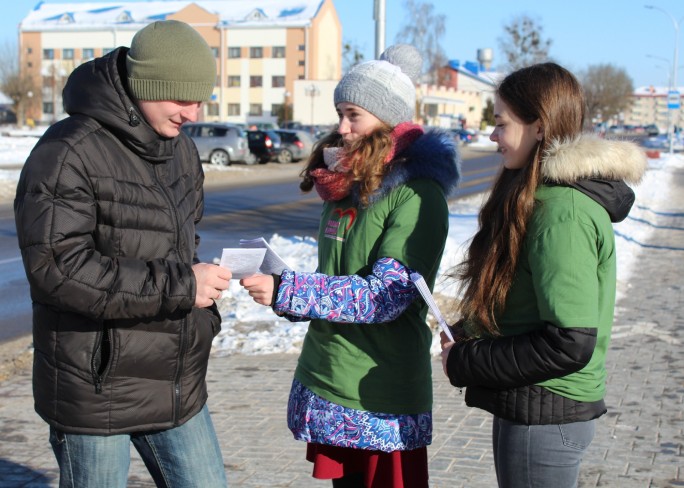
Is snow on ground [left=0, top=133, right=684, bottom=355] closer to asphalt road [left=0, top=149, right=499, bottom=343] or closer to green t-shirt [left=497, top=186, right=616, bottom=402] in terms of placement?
green t-shirt [left=497, top=186, right=616, bottom=402]

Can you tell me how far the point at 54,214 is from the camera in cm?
223

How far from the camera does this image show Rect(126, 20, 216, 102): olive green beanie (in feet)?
7.91

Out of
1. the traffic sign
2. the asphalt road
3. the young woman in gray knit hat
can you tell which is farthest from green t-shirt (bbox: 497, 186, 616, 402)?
the traffic sign

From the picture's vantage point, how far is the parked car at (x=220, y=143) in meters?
32.4

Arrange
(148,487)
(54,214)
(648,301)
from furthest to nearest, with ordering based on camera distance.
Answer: (648,301), (148,487), (54,214)

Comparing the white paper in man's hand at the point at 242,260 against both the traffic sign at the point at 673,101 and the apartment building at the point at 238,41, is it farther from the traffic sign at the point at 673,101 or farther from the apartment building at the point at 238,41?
the apartment building at the point at 238,41

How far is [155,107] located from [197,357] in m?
0.77

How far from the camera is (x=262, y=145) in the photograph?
34.7 m

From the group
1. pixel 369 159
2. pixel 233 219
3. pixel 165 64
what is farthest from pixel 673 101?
pixel 165 64

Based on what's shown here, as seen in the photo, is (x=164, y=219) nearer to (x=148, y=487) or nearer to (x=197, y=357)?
(x=197, y=357)

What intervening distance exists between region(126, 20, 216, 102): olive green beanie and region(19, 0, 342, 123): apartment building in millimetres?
82482

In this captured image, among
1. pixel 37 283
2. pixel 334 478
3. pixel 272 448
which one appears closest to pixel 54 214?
pixel 37 283

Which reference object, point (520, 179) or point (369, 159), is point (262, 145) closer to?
point (369, 159)

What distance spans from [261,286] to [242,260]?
0.57 feet
